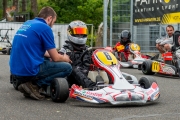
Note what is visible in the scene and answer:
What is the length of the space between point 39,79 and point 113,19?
41.8ft

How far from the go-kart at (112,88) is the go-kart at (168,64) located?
3754 mm

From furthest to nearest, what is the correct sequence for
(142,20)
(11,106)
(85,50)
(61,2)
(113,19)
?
1. (61,2)
2. (113,19)
3. (142,20)
4. (85,50)
5. (11,106)

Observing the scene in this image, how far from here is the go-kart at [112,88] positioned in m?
6.30

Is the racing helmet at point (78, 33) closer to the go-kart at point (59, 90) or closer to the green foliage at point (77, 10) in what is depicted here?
the go-kart at point (59, 90)

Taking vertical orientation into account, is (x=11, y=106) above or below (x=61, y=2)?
below

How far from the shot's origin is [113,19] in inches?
770

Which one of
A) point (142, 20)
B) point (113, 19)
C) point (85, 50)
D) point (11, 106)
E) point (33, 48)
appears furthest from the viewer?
point (113, 19)

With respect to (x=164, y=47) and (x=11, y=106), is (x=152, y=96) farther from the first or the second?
(x=164, y=47)

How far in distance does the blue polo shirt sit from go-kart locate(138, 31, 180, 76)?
4.68 meters

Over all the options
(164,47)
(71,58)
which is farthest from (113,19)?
(71,58)

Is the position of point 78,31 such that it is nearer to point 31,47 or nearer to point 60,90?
point 31,47

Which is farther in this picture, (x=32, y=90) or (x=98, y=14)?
(x=98, y=14)

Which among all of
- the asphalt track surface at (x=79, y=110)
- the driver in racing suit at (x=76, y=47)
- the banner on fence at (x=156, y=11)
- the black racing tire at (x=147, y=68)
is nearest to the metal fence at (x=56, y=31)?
the banner on fence at (x=156, y=11)

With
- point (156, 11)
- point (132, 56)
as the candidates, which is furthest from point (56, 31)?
point (132, 56)
